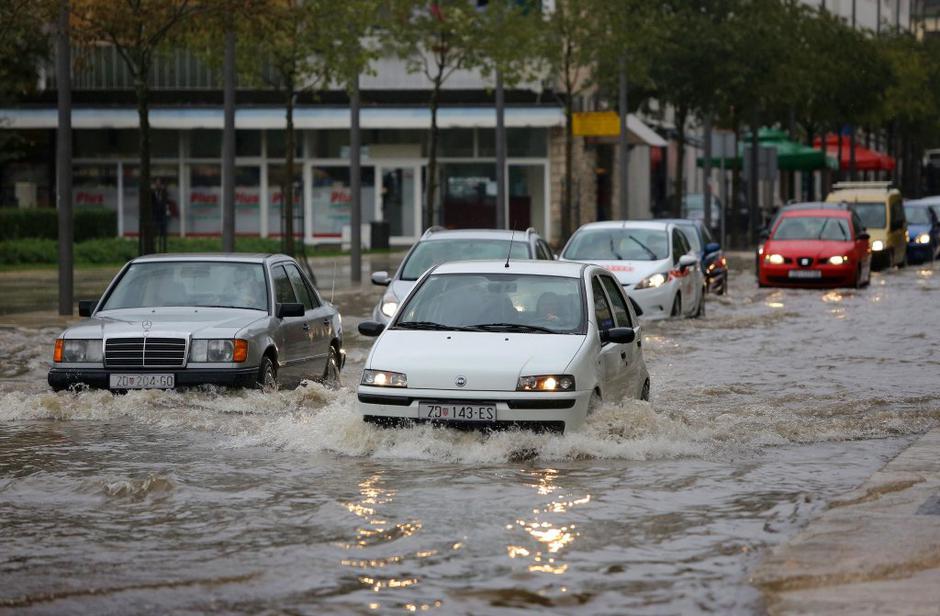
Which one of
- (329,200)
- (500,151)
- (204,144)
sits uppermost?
(204,144)

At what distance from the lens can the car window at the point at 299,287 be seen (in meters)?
17.8

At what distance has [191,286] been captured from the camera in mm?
16859

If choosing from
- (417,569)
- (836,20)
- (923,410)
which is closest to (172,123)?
(836,20)

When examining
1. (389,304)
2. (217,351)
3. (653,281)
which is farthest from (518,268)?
(653,281)

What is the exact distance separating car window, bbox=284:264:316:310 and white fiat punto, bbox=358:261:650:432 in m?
3.63

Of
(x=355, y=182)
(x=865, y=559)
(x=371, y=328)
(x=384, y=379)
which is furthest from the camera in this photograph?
(x=355, y=182)

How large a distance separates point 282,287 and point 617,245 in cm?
1128

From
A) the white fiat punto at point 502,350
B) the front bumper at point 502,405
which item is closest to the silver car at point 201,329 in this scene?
the white fiat punto at point 502,350

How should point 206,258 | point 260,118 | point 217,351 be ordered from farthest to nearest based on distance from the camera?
1. point 260,118
2. point 206,258
3. point 217,351

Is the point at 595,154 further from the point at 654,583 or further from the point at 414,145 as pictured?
the point at 654,583

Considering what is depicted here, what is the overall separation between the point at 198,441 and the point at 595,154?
46.8m

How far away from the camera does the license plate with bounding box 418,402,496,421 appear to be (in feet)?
40.4

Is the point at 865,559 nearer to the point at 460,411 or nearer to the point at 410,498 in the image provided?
the point at 410,498

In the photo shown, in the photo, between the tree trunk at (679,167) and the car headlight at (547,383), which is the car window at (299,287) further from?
→ the tree trunk at (679,167)
